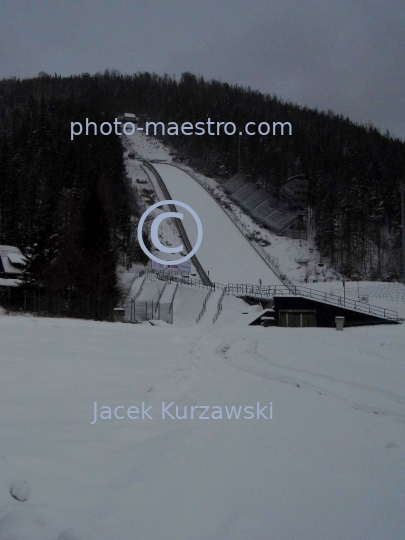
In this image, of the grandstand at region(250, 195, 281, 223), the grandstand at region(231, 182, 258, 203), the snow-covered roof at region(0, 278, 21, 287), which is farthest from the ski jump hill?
the snow-covered roof at region(0, 278, 21, 287)

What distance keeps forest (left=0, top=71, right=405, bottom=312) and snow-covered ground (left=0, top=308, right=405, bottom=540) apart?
2957 millimetres

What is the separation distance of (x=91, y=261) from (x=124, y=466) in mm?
A: 8447

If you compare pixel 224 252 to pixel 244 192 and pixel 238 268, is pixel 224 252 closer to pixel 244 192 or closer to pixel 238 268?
pixel 238 268

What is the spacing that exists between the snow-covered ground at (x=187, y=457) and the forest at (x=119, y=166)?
2.96 metres

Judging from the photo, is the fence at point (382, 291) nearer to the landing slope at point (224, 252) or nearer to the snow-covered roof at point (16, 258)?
the landing slope at point (224, 252)

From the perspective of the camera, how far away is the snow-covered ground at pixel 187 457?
2211mm

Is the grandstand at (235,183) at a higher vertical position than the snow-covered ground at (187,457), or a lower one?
higher

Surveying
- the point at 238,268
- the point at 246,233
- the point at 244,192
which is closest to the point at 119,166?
the point at 244,192

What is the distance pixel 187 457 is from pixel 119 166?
1170cm

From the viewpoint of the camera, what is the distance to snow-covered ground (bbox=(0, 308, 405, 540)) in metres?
2.21

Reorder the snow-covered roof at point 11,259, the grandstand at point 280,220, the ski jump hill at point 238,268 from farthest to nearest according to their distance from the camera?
the ski jump hill at point 238,268 < the grandstand at point 280,220 < the snow-covered roof at point 11,259

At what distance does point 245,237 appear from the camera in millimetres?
14781

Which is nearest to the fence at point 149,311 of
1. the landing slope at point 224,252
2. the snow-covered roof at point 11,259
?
the landing slope at point 224,252

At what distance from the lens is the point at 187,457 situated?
10.2 ft
